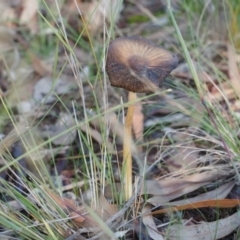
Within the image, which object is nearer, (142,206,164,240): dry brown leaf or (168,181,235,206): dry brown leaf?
(142,206,164,240): dry brown leaf

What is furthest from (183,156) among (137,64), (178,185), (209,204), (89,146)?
(137,64)


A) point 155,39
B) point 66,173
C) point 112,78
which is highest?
point 112,78

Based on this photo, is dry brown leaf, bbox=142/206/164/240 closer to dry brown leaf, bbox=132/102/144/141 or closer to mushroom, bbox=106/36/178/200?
mushroom, bbox=106/36/178/200

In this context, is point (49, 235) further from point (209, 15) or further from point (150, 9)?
point (150, 9)

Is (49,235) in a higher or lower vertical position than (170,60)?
lower

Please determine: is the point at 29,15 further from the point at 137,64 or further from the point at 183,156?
the point at 137,64

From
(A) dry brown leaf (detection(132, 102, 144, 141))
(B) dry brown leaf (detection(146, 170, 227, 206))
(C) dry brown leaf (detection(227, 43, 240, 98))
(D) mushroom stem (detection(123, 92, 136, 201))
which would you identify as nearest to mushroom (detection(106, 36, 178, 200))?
(D) mushroom stem (detection(123, 92, 136, 201))

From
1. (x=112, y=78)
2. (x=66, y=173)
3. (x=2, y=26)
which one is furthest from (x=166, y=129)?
(x=2, y=26)

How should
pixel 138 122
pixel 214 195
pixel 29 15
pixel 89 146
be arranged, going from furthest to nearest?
1. pixel 29 15
2. pixel 138 122
3. pixel 214 195
4. pixel 89 146
